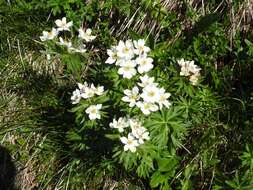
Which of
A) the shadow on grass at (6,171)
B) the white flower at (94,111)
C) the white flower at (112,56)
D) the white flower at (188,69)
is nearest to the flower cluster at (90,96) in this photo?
the white flower at (94,111)

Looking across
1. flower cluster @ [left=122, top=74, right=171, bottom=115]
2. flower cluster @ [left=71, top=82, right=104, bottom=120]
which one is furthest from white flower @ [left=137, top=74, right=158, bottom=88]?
flower cluster @ [left=71, top=82, right=104, bottom=120]

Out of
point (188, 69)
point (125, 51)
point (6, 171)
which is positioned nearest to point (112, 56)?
point (125, 51)

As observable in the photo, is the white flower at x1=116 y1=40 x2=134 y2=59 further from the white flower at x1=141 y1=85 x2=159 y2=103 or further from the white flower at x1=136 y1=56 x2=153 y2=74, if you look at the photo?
the white flower at x1=141 y1=85 x2=159 y2=103

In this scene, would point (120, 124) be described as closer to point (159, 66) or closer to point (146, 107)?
point (146, 107)

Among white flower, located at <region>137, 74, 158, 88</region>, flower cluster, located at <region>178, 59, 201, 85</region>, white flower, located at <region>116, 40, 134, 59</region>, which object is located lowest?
white flower, located at <region>137, 74, 158, 88</region>

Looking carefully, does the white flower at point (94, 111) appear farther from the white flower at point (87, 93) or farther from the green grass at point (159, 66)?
the green grass at point (159, 66)

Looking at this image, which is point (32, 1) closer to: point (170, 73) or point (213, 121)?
point (170, 73)

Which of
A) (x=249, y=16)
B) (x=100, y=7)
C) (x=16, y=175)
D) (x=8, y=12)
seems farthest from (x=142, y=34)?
(x=16, y=175)

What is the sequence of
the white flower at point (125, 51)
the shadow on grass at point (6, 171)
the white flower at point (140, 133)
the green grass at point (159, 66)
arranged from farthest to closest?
1. the shadow on grass at point (6, 171)
2. the green grass at point (159, 66)
3. the white flower at point (125, 51)
4. the white flower at point (140, 133)
